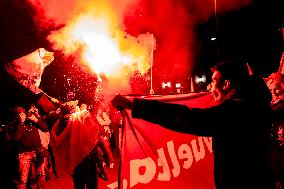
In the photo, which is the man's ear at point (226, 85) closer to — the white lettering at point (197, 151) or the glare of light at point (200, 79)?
the white lettering at point (197, 151)

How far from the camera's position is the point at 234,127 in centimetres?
240

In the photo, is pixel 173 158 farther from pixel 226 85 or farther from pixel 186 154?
pixel 226 85

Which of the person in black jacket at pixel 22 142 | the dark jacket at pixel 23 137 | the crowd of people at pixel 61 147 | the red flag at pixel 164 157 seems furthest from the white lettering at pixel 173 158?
the dark jacket at pixel 23 137

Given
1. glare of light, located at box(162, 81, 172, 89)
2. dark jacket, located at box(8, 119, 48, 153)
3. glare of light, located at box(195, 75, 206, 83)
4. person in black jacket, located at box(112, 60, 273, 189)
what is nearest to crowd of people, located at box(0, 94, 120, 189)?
dark jacket, located at box(8, 119, 48, 153)

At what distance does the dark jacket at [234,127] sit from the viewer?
227 centimetres

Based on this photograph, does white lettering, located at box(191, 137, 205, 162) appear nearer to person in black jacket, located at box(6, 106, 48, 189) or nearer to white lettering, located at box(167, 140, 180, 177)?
white lettering, located at box(167, 140, 180, 177)

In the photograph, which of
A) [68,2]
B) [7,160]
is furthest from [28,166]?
[68,2]

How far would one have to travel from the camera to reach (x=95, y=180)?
21.4 feet

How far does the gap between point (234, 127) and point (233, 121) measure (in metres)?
0.05

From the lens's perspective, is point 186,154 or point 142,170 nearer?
point 142,170

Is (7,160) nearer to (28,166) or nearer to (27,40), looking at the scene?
(28,166)

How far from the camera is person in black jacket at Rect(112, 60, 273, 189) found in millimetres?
2271

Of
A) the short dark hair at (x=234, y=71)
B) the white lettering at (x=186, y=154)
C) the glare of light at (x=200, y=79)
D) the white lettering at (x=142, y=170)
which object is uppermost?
the glare of light at (x=200, y=79)

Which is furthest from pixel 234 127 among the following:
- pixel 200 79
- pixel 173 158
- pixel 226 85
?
pixel 200 79
